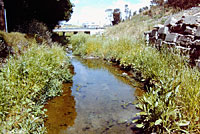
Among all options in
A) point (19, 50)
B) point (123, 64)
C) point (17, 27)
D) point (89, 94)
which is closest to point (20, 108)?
point (89, 94)

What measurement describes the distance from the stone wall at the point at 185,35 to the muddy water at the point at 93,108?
1868 mm

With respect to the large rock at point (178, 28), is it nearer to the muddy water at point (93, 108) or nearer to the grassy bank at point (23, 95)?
the muddy water at point (93, 108)

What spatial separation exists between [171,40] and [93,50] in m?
6.64

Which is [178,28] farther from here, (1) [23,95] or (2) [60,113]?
(1) [23,95]

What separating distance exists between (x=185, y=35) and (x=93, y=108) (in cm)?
363

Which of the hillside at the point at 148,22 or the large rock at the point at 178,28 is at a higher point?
the hillside at the point at 148,22

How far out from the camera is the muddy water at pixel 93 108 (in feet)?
10.6

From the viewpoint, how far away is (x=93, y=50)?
1162cm

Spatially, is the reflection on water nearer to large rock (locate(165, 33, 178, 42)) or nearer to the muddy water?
the muddy water

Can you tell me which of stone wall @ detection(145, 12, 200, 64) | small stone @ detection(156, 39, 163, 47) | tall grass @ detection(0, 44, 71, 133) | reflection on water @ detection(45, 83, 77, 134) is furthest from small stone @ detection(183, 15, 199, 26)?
tall grass @ detection(0, 44, 71, 133)

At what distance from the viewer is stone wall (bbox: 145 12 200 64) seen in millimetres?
4476

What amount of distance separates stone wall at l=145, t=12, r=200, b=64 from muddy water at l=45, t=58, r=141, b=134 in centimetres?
187

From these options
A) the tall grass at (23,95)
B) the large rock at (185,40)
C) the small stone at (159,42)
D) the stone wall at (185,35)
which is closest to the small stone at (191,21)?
the stone wall at (185,35)

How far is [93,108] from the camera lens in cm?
402
